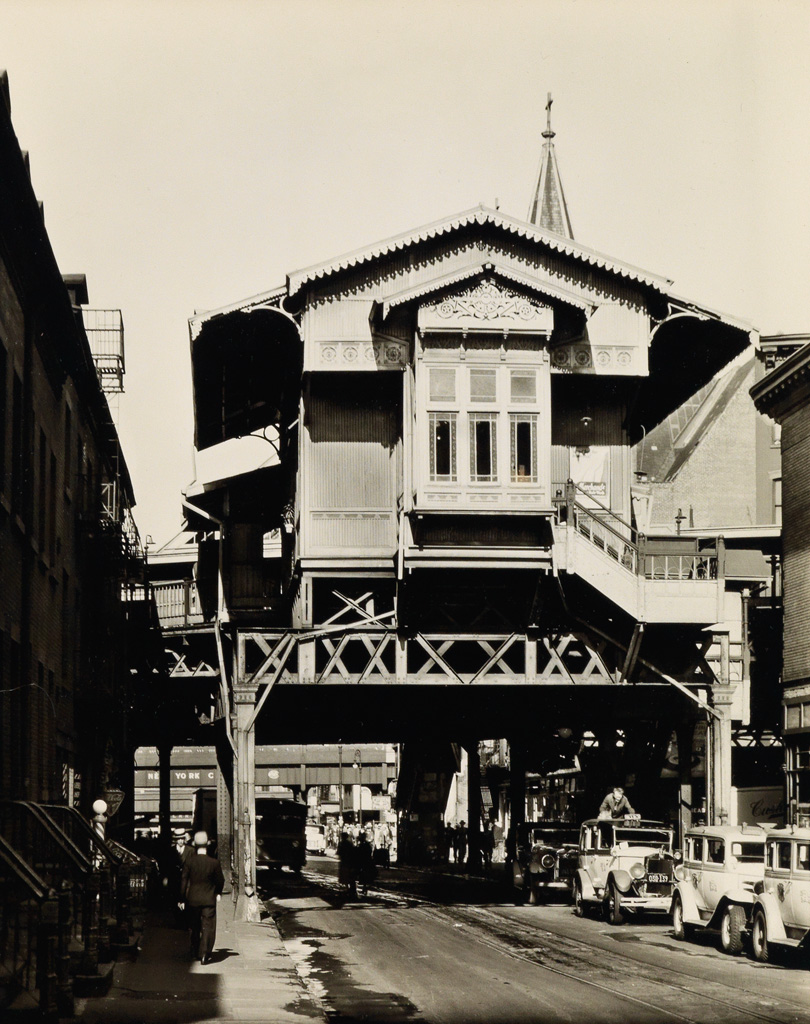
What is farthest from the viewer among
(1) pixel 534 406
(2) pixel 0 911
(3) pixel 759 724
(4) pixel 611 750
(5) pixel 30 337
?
(3) pixel 759 724

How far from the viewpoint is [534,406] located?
31234 millimetres

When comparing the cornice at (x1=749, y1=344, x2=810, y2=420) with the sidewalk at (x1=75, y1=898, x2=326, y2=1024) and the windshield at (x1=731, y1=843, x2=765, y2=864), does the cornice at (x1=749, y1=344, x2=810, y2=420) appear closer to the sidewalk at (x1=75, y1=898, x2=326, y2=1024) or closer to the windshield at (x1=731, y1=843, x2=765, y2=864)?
the windshield at (x1=731, y1=843, x2=765, y2=864)

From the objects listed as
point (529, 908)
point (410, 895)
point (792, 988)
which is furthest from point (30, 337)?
point (410, 895)

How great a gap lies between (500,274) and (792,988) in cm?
1706

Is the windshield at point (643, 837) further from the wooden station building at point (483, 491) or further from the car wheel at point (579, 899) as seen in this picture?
the wooden station building at point (483, 491)

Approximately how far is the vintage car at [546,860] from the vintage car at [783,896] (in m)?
11.7

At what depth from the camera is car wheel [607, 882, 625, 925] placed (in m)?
28.1

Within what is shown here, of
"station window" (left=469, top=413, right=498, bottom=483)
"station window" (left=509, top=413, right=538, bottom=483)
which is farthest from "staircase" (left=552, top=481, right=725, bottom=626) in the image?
"station window" (left=469, top=413, right=498, bottom=483)

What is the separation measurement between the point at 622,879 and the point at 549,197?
5173 centimetres

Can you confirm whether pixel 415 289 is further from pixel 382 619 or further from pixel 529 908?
pixel 529 908

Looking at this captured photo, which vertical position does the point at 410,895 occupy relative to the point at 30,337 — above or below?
below

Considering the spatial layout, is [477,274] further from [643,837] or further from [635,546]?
[643,837]

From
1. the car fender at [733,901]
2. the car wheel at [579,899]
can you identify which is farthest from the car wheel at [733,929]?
the car wheel at [579,899]

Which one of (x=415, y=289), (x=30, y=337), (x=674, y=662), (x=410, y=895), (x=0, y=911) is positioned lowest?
(x=410, y=895)
